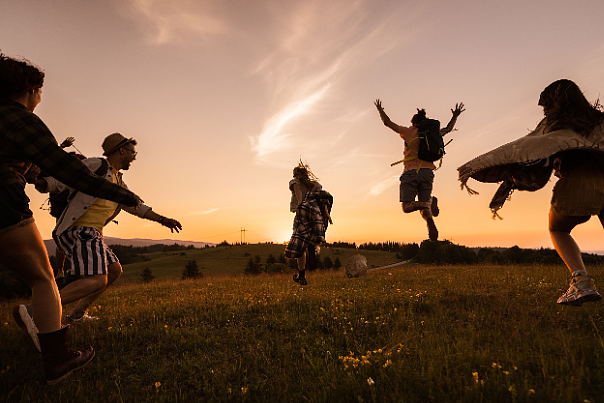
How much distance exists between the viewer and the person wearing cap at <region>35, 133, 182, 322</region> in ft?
13.9

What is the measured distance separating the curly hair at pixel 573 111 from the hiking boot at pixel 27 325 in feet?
20.3

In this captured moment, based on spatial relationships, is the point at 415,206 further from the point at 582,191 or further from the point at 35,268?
the point at 35,268

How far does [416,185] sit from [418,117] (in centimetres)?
172

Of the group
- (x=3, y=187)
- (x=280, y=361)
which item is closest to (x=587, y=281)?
(x=280, y=361)

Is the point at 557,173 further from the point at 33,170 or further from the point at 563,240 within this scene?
the point at 33,170

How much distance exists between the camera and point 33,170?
3.33 meters

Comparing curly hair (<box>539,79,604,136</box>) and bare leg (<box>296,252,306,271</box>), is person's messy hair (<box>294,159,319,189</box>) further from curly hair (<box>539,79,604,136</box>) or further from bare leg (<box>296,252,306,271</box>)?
curly hair (<box>539,79,604,136</box>)

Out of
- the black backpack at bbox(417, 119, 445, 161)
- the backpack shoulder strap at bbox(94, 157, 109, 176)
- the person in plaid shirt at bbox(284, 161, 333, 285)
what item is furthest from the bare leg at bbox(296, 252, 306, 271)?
the backpack shoulder strap at bbox(94, 157, 109, 176)

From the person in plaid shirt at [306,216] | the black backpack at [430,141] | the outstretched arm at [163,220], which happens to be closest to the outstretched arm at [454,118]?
the black backpack at [430,141]

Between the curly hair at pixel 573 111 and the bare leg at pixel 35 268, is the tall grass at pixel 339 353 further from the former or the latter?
the curly hair at pixel 573 111

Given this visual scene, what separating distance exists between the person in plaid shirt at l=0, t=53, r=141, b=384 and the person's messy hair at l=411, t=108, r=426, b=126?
22.5 ft

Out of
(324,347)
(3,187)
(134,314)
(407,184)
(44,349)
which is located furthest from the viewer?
(407,184)

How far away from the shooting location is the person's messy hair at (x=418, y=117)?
8.05m

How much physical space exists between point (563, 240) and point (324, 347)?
3498mm
